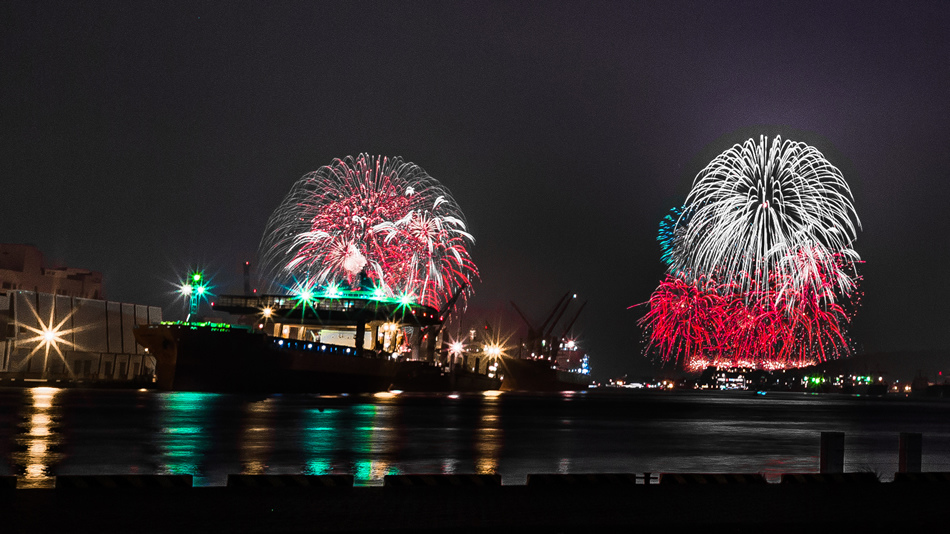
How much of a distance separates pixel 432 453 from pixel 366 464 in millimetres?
5413

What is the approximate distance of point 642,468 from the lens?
2672cm

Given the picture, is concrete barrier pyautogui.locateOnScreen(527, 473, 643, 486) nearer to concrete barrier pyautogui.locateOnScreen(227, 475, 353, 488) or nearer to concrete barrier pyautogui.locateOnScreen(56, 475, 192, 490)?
concrete barrier pyautogui.locateOnScreen(227, 475, 353, 488)

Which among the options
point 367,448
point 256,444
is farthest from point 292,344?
point 367,448

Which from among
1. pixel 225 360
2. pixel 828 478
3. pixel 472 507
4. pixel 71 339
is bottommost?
pixel 225 360

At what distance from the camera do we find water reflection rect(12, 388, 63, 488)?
1650 cm

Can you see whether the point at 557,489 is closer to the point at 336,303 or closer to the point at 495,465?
the point at 495,465

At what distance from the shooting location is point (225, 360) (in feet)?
328

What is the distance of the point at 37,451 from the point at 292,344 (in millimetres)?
82803

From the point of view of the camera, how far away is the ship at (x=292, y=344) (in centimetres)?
9925

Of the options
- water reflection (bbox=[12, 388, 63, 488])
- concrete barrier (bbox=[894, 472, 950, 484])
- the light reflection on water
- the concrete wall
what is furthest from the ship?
concrete barrier (bbox=[894, 472, 950, 484])

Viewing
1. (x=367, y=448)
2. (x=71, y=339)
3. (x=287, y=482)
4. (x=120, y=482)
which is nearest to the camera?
(x=120, y=482)

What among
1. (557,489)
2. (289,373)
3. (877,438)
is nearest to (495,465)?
(557,489)

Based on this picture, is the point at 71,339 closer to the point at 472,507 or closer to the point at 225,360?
the point at 225,360

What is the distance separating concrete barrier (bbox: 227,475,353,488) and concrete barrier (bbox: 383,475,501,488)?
0.79 metres
